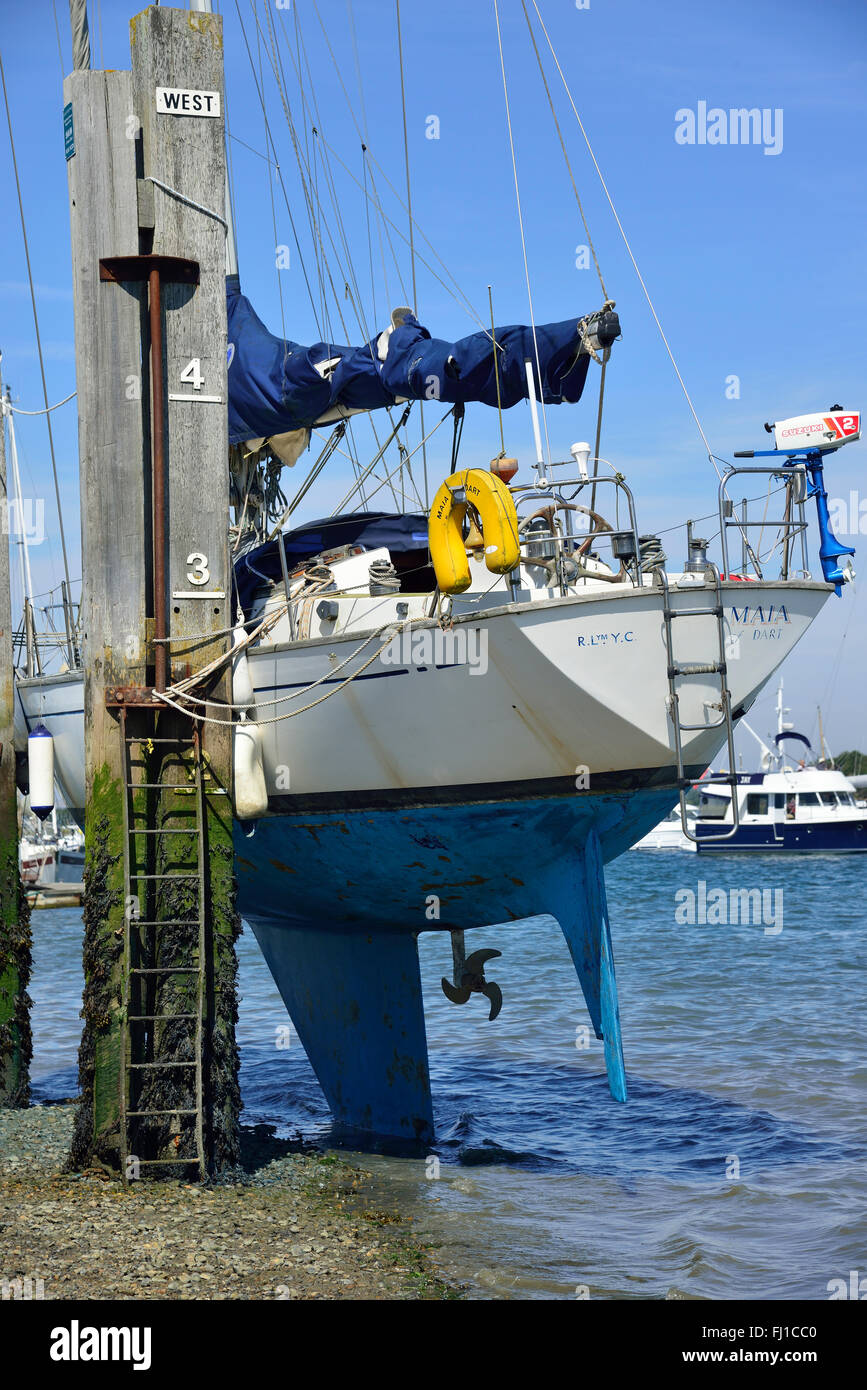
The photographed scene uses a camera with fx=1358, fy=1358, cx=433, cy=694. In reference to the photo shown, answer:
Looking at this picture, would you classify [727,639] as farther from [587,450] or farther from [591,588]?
[587,450]

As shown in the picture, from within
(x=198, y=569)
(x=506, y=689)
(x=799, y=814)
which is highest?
(x=198, y=569)

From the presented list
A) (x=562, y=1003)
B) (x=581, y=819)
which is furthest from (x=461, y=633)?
(x=562, y=1003)

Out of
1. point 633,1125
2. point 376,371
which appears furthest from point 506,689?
point 633,1125

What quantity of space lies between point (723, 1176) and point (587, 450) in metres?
5.02

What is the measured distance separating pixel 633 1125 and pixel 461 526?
5383 mm

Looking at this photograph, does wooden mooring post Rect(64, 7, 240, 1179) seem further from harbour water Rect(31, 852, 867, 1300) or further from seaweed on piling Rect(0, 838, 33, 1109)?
seaweed on piling Rect(0, 838, 33, 1109)

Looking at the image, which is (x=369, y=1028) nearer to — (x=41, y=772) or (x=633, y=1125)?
(x=633, y=1125)

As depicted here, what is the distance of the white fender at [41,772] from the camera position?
9.58m

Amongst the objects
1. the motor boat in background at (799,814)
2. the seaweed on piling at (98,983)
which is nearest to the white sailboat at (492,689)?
the seaweed on piling at (98,983)

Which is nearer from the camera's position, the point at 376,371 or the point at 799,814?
the point at 376,371

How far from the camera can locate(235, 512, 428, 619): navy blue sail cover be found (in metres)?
9.88

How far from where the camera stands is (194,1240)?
6250 mm

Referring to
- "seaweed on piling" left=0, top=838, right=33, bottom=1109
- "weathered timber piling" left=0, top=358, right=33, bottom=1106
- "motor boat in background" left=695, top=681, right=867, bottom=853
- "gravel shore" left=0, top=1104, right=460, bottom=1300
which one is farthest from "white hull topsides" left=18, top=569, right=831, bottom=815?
"motor boat in background" left=695, top=681, right=867, bottom=853

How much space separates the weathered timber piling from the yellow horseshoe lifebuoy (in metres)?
3.48
